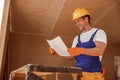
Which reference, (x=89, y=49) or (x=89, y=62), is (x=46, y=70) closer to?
(x=89, y=49)

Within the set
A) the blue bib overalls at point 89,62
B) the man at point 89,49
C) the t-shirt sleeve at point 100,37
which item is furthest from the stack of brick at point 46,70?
the t-shirt sleeve at point 100,37

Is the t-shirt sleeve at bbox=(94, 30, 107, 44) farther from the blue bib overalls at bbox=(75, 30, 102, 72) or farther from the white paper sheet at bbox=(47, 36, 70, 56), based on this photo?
the white paper sheet at bbox=(47, 36, 70, 56)

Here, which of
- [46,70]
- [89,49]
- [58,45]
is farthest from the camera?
[58,45]

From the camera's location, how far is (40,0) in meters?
3.22

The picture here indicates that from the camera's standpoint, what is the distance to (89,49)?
199cm

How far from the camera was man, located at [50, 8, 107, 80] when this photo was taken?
6.46 feet

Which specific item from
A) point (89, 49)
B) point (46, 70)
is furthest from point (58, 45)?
point (46, 70)

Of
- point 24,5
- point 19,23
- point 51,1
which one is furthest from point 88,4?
point 19,23

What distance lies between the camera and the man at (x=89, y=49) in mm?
1969

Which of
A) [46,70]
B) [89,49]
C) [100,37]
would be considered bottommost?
[46,70]

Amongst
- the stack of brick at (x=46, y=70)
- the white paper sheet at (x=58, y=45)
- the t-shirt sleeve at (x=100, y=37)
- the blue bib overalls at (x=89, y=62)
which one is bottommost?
the stack of brick at (x=46, y=70)

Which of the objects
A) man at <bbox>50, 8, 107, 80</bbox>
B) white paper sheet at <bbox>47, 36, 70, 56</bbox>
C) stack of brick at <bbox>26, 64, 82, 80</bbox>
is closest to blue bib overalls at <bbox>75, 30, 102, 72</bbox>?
man at <bbox>50, 8, 107, 80</bbox>

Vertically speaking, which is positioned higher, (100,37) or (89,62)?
(100,37)

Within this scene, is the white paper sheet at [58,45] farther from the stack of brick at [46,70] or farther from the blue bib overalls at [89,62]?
the stack of brick at [46,70]
